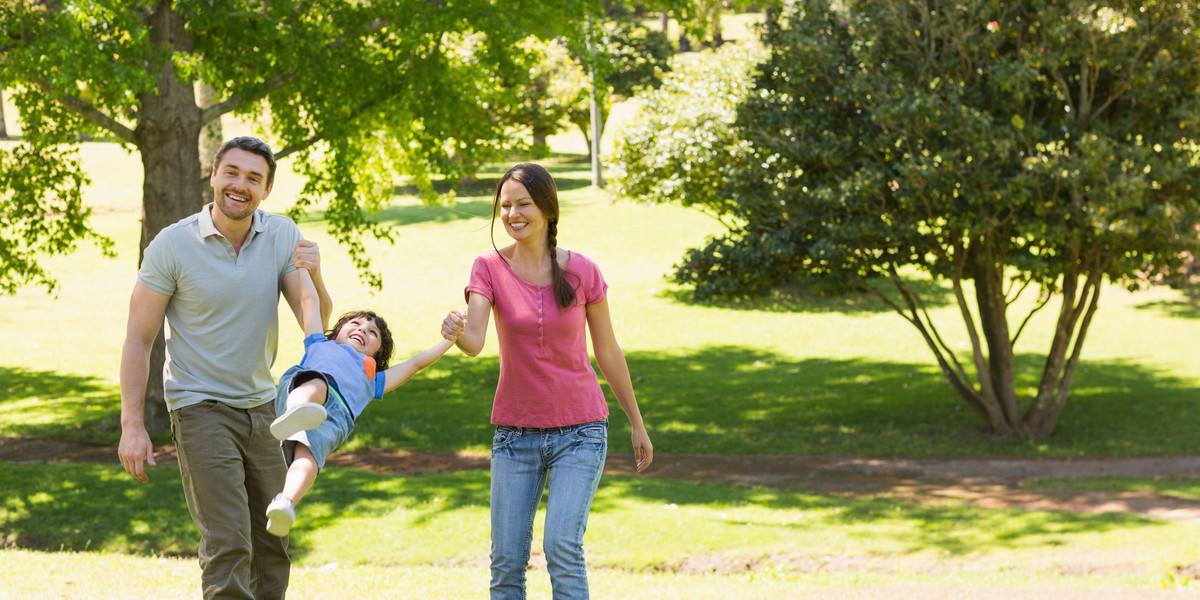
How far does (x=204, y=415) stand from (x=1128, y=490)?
10057mm

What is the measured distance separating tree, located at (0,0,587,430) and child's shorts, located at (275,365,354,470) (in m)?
8.63

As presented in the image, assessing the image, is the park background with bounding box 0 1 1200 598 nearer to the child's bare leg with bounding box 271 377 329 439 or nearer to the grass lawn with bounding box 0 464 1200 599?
the grass lawn with bounding box 0 464 1200 599

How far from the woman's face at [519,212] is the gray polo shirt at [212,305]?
978 mm

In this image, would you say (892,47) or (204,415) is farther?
(892,47)

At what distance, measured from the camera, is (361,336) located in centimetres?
428

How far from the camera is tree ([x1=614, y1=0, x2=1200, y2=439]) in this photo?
1180cm

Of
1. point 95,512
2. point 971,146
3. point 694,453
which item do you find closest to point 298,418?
point 95,512

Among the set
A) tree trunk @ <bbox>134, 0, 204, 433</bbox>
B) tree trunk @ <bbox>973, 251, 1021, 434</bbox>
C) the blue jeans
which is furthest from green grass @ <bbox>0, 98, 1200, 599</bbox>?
tree trunk @ <bbox>134, 0, 204, 433</bbox>

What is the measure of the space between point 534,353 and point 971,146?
906cm

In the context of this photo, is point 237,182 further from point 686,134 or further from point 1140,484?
point 686,134

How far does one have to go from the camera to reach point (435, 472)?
12.0 metres

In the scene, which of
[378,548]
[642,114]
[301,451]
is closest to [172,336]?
[301,451]

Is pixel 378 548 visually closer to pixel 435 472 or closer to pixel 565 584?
pixel 435 472

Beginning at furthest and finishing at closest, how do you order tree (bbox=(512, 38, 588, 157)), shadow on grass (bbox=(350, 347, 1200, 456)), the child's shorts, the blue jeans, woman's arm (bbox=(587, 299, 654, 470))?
tree (bbox=(512, 38, 588, 157)) < shadow on grass (bbox=(350, 347, 1200, 456)) < woman's arm (bbox=(587, 299, 654, 470)) < the blue jeans < the child's shorts
